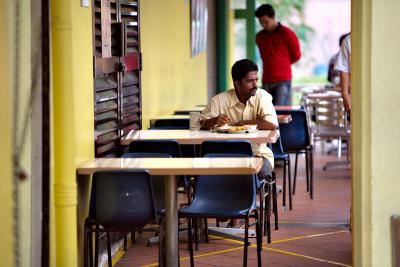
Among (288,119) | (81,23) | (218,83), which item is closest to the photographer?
(81,23)

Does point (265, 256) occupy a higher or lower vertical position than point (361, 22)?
lower

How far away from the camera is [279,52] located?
13195mm

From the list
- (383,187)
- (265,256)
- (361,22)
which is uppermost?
(361,22)

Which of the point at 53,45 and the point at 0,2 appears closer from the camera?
the point at 0,2

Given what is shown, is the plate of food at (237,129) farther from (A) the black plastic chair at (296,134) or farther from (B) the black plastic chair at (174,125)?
→ (A) the black plastic chair at (296,134)

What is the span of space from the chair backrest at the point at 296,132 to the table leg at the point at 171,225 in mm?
3770

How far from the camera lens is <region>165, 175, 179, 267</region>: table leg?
6.65 metres


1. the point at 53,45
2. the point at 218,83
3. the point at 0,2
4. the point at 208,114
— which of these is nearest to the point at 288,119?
the point at 208,114

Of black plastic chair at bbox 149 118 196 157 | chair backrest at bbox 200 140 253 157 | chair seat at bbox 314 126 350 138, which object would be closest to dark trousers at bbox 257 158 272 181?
chair backrest at bbox 200 140 253 157

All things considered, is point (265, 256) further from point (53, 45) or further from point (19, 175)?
point (19, 175)

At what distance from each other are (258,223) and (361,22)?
2338 mm

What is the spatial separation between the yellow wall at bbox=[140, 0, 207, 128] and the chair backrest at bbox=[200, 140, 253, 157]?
5.95 feet

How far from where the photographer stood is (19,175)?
483cm

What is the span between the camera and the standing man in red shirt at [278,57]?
1317 cm
